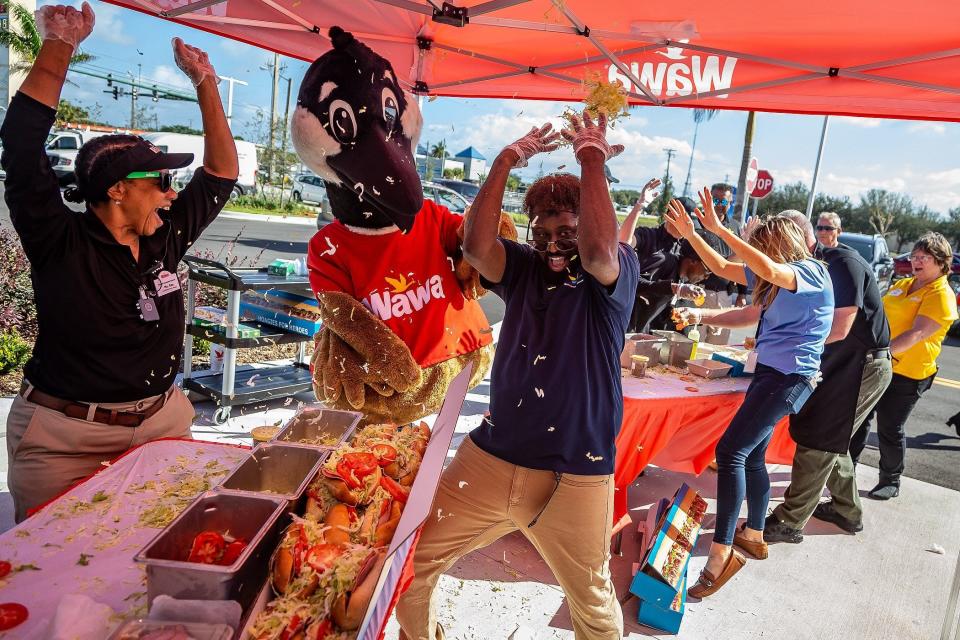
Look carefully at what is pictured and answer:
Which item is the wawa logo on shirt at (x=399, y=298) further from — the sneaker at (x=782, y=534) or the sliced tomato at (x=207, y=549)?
the sneaker at (x=782, y=534)

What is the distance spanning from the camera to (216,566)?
3.76ft

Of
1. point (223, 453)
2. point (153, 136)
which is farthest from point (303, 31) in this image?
point (153, 136)

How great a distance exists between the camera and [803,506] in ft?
12.2

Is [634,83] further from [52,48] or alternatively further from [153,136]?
[153,136]

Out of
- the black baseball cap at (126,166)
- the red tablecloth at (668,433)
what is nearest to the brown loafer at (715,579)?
the red tablecloth at (668,433)

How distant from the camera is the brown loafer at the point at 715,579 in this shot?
3.09 m

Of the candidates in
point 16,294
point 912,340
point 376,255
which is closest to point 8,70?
point 16,294

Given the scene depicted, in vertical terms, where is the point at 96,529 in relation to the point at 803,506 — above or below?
above

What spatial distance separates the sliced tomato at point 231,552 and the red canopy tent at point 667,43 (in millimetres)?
2408

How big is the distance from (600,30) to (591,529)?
2612mm

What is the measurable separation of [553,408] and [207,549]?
3.71 feet

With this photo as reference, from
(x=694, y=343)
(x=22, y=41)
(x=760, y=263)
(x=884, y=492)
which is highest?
(x=22, y=41)

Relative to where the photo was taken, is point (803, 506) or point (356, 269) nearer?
point (356, 269)

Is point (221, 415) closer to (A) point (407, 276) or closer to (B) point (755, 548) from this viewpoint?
(A) point (407, 276)
